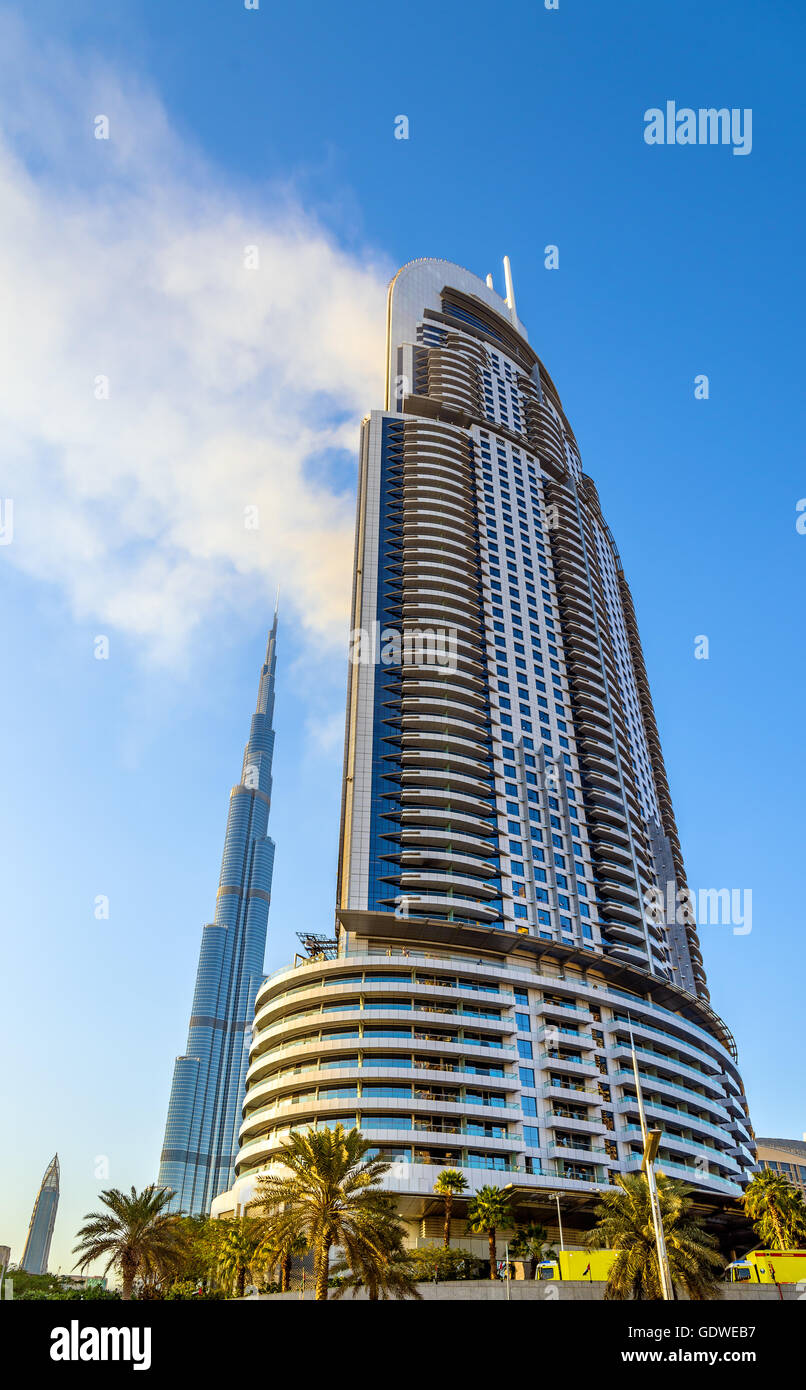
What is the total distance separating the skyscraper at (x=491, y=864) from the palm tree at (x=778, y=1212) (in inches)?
744

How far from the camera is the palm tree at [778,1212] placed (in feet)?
187

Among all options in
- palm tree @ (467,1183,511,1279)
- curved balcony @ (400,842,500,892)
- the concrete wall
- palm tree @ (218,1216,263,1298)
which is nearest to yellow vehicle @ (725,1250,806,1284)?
the concrete wall

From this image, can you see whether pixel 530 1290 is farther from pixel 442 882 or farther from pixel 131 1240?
pixel 442 882

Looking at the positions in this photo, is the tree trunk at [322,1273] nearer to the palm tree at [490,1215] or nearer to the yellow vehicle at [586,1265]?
the yellow vehicle at [586,1265]

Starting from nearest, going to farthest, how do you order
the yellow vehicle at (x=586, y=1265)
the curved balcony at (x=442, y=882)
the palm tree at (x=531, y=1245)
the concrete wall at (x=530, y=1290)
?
the concrete wall at (x=530, y=1290) → the yellow vehicle at (x=586, y=1265) → the palm tree at (x=531, y=1245) → the curved balcony at (x=442, y=882)

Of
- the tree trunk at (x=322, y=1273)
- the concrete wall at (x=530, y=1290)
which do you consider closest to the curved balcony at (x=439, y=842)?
the concrete wall at (x=530, y=1290)

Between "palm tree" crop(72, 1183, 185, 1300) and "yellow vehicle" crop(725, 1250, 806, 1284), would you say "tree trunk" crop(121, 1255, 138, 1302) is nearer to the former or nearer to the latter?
"palm tree" crop(72, 1183, 185, 1300)

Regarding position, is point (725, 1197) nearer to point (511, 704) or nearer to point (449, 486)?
point (511, 704)

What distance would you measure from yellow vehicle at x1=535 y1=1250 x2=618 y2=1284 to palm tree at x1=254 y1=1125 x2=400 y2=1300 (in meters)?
13.1

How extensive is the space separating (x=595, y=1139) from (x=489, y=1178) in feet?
47.0

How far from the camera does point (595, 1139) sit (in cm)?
8094

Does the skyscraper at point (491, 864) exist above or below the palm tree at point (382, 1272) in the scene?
above

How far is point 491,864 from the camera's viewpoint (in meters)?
95.2
